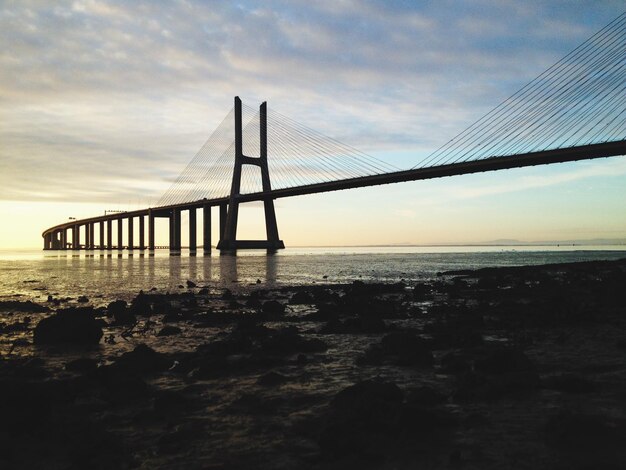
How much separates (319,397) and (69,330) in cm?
504

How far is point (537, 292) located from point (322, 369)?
1066cm

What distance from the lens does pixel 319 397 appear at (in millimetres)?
5090

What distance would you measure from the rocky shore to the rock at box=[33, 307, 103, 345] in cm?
2

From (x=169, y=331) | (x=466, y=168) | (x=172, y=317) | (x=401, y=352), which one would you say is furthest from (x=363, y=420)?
(x=466, y=168)

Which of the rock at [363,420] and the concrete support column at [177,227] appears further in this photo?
the concrete support column at [177,227]

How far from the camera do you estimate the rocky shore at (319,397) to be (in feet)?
12.1

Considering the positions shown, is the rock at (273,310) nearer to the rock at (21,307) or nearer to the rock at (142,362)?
the rock at (142,362)

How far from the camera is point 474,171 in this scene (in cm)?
3591

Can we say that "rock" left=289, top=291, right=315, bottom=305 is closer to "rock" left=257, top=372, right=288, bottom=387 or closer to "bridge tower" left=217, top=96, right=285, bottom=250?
"rock" left=257, top=372, right=288, bottom=387

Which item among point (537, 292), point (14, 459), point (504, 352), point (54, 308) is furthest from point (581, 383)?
point (54, 308)

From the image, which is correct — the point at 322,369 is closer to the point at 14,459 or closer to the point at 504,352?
the point at 504,352

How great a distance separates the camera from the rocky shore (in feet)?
12.1

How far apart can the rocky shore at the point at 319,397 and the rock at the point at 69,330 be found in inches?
0.9

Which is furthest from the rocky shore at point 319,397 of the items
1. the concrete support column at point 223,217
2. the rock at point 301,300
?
the concrete support column at point 223,217
